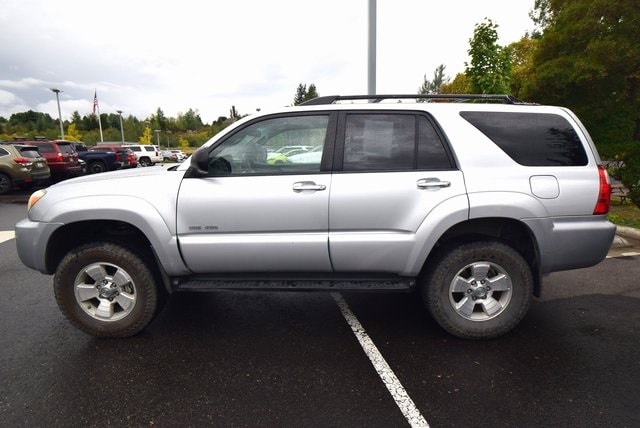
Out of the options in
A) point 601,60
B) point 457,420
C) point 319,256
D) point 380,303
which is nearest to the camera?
point 457,420

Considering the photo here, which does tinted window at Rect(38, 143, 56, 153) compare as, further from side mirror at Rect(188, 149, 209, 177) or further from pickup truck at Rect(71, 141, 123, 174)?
side mirror at Rect(188, 149, 209, 177)

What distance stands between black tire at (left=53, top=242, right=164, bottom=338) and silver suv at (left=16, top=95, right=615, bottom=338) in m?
0.01

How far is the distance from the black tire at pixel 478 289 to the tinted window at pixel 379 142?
0.84m

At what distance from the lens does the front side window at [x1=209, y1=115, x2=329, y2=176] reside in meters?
3.02

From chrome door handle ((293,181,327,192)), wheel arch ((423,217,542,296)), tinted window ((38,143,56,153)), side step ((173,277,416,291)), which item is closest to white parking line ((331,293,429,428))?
side step ((173,277,416,291))

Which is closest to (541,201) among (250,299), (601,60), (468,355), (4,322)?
(468,355)

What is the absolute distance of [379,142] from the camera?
3.04 meters

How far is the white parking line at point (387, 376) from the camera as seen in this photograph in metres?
2.27

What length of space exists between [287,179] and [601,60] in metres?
10.3

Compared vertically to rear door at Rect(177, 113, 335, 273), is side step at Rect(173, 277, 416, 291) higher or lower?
lower

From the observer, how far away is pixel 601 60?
9.56 m

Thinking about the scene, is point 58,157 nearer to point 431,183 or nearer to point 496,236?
point 431,183

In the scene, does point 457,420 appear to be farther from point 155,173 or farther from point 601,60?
point 601,60

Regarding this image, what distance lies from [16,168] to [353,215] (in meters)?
13.2
